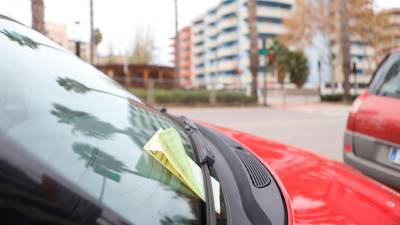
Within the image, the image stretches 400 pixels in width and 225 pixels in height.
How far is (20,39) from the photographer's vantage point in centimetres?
165

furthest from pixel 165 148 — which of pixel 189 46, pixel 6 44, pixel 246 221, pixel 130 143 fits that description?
pixel 189 46

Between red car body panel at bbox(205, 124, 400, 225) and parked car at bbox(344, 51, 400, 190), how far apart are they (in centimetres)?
134

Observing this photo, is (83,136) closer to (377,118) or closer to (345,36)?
(377,118)

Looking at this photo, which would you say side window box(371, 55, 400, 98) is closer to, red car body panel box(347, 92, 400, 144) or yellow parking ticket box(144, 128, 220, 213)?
red car body panel box(347, 92, 400, 144)

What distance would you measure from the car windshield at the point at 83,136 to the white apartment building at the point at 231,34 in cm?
7128

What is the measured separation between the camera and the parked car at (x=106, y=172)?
1.03 metres

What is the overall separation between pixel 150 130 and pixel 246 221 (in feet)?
2.06

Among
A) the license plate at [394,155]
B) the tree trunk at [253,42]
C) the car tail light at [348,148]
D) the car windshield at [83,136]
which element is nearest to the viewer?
the car windshield at [83,136]

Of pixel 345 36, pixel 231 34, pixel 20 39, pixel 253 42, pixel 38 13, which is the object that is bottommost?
pixel 20 39

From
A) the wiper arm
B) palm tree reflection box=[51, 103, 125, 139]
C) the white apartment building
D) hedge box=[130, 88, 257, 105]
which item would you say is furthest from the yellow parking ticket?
the white apartment building

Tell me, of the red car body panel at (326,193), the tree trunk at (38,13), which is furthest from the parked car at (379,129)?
the tree trunk at (38,13)

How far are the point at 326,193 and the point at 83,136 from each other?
106 centimetres

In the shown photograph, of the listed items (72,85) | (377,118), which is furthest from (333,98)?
(72,85)

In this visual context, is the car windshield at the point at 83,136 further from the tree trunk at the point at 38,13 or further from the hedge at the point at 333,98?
the hedge at the point at 333,98
